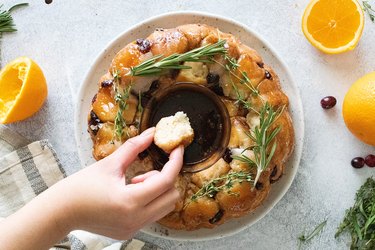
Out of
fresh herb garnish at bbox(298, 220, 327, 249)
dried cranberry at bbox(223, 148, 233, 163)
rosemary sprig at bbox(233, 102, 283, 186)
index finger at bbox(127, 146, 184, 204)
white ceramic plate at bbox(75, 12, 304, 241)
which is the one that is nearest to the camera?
index finger at bbox(127, 146, 184, 204)

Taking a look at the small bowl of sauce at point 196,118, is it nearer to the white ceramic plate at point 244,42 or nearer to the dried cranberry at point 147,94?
the dried cranberry at point 147,94

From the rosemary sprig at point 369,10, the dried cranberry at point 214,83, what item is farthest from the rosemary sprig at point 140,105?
the rosemary sprig at point 369,10

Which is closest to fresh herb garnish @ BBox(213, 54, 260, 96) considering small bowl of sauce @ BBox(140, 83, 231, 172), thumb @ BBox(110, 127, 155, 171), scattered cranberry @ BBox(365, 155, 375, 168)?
small bowl of sauce @ BBox(140, 83, 231, 172)

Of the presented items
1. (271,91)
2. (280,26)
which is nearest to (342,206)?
(271,91)

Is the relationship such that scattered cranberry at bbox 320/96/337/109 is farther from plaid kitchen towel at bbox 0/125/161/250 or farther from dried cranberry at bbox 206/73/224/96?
plaid kitchen towel at bbox 0/125/161/250

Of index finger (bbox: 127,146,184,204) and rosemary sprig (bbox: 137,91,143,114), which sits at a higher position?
rosemary sprig (bbox: 137,91,143,114)

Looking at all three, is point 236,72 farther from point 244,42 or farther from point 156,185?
point 156,185
